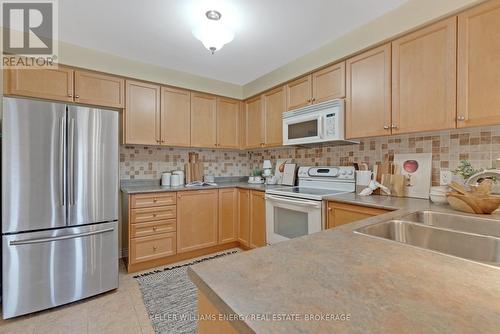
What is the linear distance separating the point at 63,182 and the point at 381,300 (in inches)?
85.5

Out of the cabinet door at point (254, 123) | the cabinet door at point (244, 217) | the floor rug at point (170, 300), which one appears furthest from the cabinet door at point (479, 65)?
the floor rug at point (170, 300)

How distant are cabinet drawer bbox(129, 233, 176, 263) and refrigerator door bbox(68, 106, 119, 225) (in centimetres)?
48

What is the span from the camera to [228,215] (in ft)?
9.74

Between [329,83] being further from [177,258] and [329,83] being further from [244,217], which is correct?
[177,258]

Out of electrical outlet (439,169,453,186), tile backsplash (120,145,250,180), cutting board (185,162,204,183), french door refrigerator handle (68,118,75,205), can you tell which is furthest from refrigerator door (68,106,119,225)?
electrical outlet (439,169,453,186)

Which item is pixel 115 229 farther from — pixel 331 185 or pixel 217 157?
pixel 331 185

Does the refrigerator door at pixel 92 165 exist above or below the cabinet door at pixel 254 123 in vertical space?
below

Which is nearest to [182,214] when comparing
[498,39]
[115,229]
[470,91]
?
[115,229]

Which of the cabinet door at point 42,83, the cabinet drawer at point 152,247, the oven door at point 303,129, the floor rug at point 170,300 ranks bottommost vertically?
the floor rug at point 170,300

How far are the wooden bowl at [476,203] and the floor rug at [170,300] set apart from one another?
1849mm

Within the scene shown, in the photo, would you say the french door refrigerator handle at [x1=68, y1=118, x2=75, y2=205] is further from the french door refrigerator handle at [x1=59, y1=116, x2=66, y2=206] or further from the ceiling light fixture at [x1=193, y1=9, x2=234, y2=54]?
the ceiling light fixture at [x1=193, y1=9, x2=234, y2=54]

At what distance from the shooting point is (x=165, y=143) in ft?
9.09

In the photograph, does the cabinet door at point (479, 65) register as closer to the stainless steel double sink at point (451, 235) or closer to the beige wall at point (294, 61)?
the beige wall at point (294, 61)

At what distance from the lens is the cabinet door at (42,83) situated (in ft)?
6.57
